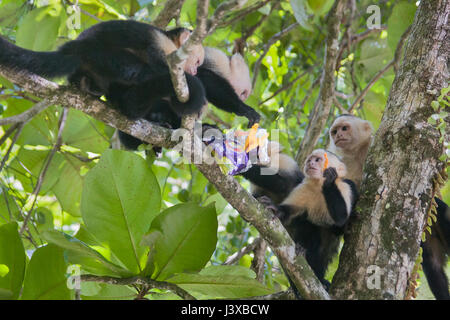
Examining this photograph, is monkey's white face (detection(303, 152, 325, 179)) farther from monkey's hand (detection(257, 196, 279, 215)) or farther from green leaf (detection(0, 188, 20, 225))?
green leaf (detection(0, 188, 20, 225))

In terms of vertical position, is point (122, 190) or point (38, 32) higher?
point (38, 32)

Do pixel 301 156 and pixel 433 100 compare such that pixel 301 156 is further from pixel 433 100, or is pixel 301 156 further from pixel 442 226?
pixel 433 100

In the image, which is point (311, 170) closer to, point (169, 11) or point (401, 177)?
point (401, 177)

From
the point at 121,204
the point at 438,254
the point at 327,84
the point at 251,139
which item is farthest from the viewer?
the point at 327,84

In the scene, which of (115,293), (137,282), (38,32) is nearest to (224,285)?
(137,282)

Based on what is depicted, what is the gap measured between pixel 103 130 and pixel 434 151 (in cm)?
240

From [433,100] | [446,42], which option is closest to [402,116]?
[433,100]

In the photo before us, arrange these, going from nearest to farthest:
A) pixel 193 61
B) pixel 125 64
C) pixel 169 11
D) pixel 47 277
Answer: pixel 47 277
pixel 125 64
pixel 193 61
pixel 169 11

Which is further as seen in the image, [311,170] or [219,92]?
[219,92]

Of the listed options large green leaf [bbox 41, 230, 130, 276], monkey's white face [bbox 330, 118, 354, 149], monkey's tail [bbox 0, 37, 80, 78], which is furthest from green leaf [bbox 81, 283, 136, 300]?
monkey's white face [bbox 330, 118, 354, 149]

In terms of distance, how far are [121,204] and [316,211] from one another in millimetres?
1195

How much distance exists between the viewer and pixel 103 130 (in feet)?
12.0

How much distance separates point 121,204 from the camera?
2.04 metres

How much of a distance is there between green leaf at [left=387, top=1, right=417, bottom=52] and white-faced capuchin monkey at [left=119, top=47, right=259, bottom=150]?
0.98 m
